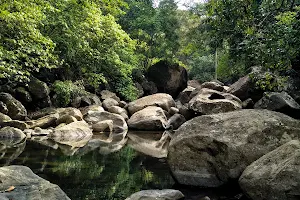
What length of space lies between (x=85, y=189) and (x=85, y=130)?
7.99 m

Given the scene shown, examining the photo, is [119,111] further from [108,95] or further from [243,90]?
[243,90]

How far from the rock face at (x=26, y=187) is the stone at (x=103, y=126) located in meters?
10.9

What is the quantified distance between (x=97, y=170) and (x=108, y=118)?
8.76 metres

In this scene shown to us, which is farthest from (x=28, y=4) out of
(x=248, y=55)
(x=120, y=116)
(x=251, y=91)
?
(x=251, y=91)

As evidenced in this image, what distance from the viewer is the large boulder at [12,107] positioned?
14109 mm

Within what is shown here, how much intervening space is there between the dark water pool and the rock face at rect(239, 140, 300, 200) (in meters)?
0.70

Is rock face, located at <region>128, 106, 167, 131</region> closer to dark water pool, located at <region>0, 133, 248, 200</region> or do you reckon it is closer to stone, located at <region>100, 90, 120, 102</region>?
stone, located at <region>100, 90, 120, 102</region>

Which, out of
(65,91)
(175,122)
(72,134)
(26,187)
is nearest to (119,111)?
(175,122)

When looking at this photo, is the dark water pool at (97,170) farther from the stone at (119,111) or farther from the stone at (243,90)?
the stone at (243,90)

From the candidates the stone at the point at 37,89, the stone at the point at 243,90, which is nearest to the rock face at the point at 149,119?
the stone at the point at 243,90

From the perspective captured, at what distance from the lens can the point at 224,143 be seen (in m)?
6.57

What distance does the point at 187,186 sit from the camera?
6.82 metres

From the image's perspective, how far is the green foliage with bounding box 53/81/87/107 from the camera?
16.3 m

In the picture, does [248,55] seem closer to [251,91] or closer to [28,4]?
[28,4]
